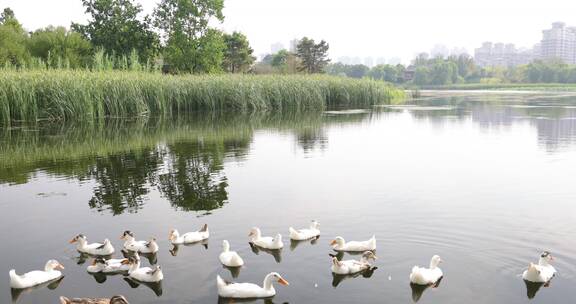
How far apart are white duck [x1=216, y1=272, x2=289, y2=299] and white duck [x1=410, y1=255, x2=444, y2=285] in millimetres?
1681

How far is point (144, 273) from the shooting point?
292 inches

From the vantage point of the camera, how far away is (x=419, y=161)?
53.0 feet

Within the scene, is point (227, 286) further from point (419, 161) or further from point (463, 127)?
point (463, 127)

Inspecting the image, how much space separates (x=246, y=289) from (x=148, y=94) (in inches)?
999

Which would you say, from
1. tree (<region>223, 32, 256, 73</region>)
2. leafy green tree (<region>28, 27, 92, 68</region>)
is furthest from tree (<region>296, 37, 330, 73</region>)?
leafy green tree (<region>28, 27, 92, 68</region>)

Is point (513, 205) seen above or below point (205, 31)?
below

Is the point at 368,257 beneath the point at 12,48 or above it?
beneath

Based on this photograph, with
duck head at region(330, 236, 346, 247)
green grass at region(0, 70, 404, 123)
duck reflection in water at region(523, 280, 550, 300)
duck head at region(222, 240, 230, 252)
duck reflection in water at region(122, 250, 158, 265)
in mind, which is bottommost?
duck reflection in water at region(523, 280, 550, 300)

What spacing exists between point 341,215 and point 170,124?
17739 mm

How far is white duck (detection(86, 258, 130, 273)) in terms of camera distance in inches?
307

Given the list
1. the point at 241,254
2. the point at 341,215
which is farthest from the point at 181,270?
the point at 341,215

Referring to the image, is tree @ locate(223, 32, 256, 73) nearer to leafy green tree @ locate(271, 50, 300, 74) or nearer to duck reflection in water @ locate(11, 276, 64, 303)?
leafy green tree @ locate(271, 50, 300, 74)

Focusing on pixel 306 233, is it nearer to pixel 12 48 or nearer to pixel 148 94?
pixel 148 94

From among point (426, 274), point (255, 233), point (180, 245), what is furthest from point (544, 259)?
point (180, 245)
